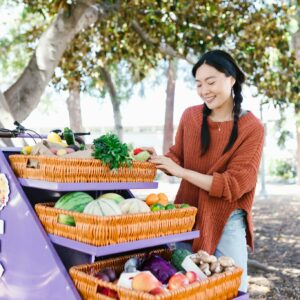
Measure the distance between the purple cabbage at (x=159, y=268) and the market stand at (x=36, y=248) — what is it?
4.2 inches

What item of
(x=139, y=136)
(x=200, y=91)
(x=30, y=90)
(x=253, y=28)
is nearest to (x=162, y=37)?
(x=253, y=28)

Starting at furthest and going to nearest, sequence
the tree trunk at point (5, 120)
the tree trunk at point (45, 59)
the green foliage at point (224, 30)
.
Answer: the green foliage at point (224, 30)
the tree trunk at point (45, 59)
the tree trunk at point (5, 120)

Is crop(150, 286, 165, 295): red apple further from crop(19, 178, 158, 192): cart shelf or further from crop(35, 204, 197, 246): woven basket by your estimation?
crop(19, 178, 158, 192): cart shelf

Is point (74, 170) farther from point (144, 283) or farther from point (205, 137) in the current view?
point (205, 137)

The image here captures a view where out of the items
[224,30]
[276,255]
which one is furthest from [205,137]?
[276,255]

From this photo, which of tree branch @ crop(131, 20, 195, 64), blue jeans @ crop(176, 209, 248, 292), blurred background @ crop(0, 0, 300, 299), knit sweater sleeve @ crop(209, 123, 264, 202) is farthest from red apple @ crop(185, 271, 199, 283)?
tree branch @ crop(131, 20, 195, 64)

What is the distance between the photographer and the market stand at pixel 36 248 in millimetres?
2092

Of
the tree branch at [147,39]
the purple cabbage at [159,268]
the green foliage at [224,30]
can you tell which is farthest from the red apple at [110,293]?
the tree branch at [147,39]

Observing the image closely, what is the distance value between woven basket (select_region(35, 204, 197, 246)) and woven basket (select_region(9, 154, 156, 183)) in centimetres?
16

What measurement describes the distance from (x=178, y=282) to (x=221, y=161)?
2.79 ft

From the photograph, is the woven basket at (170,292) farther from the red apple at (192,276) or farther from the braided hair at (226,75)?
the braided hair at (226,75)

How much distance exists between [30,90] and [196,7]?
294 cm

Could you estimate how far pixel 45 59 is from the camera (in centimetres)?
614

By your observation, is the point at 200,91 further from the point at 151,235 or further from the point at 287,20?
the point at 287,20
